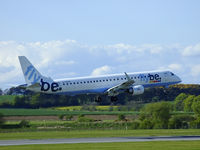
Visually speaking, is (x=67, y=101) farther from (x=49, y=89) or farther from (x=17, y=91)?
(x=49, y=89)

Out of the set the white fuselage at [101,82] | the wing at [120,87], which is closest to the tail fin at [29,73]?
the white fuselage at [101,82]

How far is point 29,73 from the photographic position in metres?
82.9

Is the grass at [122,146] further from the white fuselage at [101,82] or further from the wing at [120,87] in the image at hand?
the wing at [120,87]

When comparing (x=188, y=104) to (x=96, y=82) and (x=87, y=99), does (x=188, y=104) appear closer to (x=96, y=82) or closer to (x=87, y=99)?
(x=87, y=99)

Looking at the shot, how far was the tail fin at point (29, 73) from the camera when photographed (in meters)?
82.4

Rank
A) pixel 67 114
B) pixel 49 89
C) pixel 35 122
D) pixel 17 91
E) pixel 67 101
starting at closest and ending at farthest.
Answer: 1. pixel 49 89
2. pixel 35 122
3. pixel 67 114
4. pixel 67 101
5. pixel 17 91

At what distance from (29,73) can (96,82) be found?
11452mm

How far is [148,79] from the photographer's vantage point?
91.2m

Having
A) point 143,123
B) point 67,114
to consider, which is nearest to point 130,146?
point 143,123

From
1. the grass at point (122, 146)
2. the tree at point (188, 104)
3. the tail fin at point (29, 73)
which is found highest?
the tail fin at point (29, 73)

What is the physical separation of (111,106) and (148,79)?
57.9m

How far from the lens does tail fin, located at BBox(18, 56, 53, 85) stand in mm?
82375

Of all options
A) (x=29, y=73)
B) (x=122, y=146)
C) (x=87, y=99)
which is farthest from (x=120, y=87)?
(x=87, y=99)

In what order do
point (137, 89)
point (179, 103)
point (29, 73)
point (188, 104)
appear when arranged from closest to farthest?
point (29, 73)
point (137, 89)
point (188, 104)
point (179, 103)
